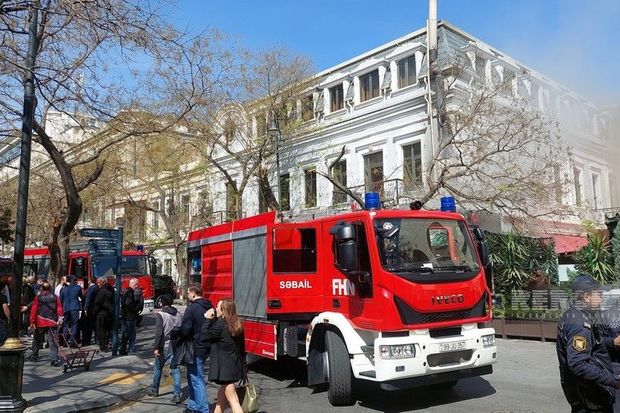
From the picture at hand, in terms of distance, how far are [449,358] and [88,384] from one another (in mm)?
5913

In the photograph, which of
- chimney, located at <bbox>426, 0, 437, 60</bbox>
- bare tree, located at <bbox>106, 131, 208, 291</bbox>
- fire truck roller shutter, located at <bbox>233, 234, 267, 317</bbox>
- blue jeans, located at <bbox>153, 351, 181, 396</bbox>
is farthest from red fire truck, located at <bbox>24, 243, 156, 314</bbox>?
chimney, located at <bbox>426, 0, 437, 60</bbox>

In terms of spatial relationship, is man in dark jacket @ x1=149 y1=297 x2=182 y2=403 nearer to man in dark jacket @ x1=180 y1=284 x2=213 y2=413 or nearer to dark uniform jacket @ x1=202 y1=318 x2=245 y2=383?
man in dark jacket @ x1=180 y1=284 x2=213 y2=413

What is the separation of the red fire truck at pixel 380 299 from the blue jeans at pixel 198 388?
1.67 metres

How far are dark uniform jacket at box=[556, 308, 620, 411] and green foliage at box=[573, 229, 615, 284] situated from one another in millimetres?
12780

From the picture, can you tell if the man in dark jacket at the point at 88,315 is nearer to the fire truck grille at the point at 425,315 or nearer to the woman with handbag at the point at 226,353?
the woman with handbag at the point at 226,353

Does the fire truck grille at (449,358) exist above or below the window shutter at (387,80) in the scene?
below

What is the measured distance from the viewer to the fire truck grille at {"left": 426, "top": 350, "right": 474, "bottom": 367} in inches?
260

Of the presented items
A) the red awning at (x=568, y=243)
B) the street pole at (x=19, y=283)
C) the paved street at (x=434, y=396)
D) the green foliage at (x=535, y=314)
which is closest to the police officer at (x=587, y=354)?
the paved street at (x=434, y=396)

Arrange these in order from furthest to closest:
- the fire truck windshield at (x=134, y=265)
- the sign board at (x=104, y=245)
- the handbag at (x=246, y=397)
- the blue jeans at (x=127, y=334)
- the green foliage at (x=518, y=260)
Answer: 1. the fire truck windshield at (x=134, y=265)
2. the green foliage at (x=518, y=260)
3. the sign board at (x=104, y=245)
4. the blue jeans at (x=127, y=334)
5. the handbag at (x=246, y=397)

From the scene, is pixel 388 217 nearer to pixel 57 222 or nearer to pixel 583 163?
pixel 57 222

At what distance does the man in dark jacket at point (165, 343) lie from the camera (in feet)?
25.0

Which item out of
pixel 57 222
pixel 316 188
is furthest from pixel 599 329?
pixel 316 188

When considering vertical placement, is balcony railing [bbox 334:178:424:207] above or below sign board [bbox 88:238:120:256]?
above

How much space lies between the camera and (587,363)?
3740mm
